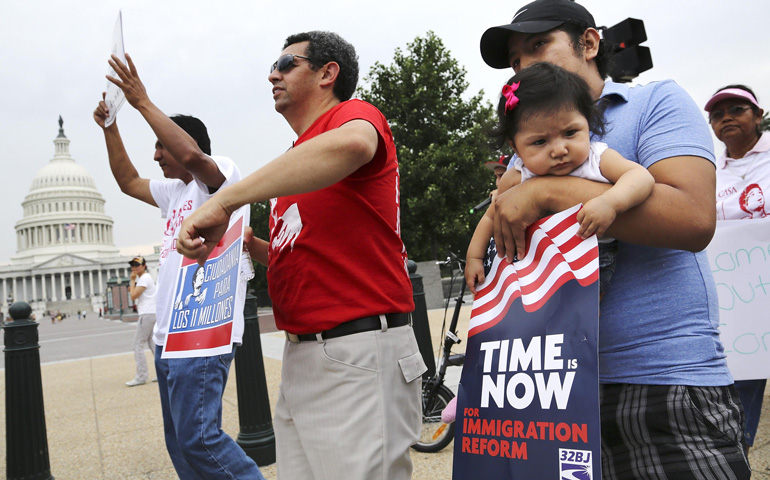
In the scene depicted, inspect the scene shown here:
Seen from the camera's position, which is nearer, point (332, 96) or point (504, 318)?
point (504, 318)

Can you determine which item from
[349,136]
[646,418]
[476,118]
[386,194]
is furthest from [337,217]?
[476,118]

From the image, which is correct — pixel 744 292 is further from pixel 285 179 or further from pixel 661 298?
pixel 285 179

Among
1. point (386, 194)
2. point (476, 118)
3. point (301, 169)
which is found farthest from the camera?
point (476, 118)

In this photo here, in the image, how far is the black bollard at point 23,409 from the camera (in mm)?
4320

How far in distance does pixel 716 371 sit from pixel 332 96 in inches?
60.2

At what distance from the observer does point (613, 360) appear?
1.60m

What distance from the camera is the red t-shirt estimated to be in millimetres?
1961

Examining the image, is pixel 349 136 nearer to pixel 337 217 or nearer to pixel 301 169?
pixel 301 169

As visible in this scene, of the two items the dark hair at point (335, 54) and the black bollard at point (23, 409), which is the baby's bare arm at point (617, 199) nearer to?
the dark hair at point (335, 54)

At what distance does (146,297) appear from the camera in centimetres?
1023

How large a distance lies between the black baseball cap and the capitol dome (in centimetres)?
13039

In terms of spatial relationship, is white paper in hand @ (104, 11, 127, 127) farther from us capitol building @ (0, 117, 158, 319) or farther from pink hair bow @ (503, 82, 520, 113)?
us capitol building @ (0, 117, 158, 319)

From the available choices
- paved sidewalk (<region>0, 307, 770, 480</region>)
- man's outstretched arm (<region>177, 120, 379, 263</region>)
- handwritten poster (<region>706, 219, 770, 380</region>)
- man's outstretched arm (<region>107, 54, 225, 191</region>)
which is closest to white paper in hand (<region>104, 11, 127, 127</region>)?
man's outstretched arm (<region>107, 54, 225, 191</region>)

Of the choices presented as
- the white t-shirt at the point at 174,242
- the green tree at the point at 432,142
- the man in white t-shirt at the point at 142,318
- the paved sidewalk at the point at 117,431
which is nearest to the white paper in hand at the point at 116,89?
the white t-shirt at the point at 174,242
